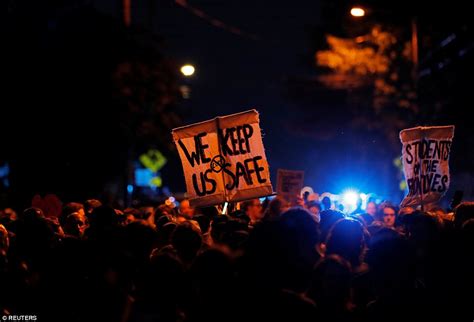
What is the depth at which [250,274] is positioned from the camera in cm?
509

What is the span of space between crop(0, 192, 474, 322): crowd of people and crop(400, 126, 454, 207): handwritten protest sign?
11.0ft

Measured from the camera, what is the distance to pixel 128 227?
621 centimetres

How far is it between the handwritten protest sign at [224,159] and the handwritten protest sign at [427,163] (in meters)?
2.19

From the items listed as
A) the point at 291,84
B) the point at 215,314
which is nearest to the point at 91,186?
the point at 291,84

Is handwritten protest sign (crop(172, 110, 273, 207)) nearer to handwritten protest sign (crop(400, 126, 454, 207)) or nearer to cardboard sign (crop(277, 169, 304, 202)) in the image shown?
handwritten protest sign (crop(400, 126, 454, 207))

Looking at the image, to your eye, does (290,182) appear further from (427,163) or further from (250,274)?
(250,274)

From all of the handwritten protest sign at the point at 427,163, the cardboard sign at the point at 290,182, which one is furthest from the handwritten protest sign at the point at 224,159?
the cardboard sign at the point at 290,182

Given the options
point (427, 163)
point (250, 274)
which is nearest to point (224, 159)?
point (427, 163)

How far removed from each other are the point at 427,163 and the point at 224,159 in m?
2.74

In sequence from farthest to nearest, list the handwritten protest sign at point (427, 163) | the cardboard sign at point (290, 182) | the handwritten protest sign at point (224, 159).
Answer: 1. the cardboard sign at point (290, 182)
2. the handwritten protest sign at point (427, 163)
3. the handwritten protest sign at point (224, 159)

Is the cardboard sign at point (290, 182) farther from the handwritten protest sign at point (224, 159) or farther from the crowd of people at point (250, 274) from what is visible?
the crowd of people at point (250, 274)

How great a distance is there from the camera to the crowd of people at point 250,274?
4941mm

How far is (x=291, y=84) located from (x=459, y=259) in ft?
125

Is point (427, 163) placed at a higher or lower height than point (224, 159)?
lower
